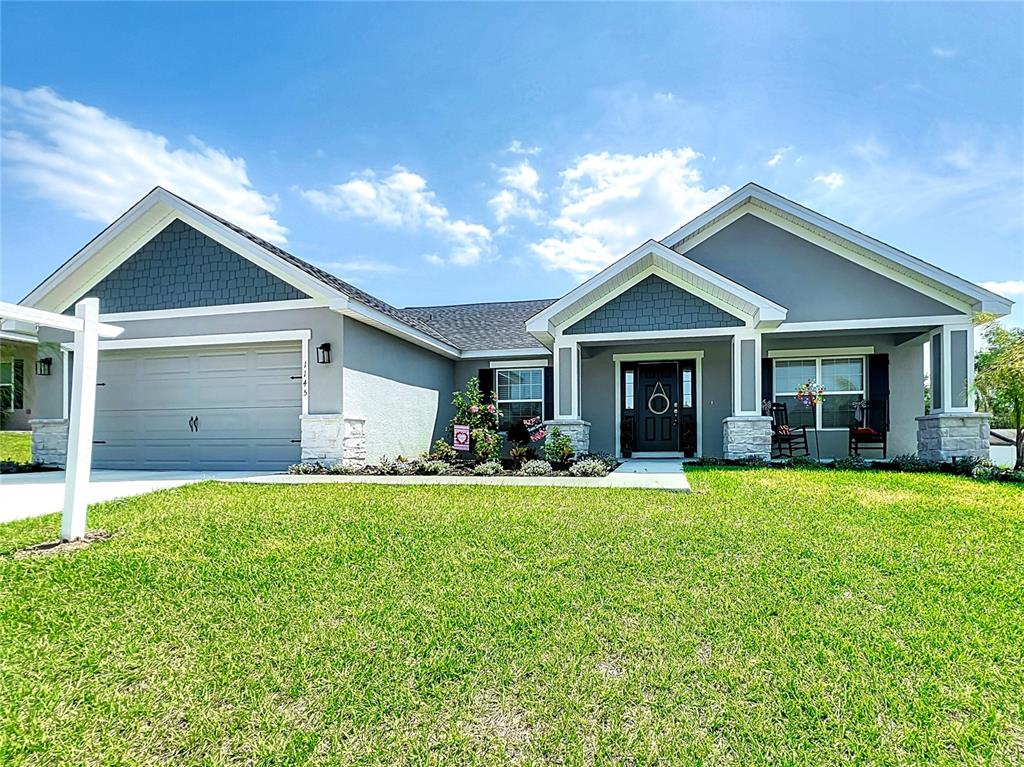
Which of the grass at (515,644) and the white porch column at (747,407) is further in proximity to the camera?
the white porch column at (747,407)

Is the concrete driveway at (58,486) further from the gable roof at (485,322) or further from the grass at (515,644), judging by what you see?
the gable roof at (485,322)

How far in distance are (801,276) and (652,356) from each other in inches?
138

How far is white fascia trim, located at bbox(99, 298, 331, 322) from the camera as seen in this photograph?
9.28 meters

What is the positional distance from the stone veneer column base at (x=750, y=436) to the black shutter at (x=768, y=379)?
2381 mm

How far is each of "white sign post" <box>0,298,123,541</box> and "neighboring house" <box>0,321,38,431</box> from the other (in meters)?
10.9

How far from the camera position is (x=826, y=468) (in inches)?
366

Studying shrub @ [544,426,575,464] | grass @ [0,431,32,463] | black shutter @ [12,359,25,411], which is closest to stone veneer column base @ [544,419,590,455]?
shrub @ [544,426,575,464]

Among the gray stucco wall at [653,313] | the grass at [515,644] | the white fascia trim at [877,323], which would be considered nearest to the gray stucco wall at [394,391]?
the gray stucco wall at [653,313]

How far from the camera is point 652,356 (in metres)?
12.2

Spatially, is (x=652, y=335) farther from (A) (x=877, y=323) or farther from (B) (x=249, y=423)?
(B) (x=249, y=423)

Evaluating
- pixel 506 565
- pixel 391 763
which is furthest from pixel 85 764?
pixel 506 565

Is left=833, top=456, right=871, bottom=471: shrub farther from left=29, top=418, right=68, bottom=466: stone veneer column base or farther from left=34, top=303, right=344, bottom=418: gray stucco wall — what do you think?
left=29, top=418, right=68, bottom=466: stone veneer column base

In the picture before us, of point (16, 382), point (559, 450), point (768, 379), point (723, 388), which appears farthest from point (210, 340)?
point (768, 379)

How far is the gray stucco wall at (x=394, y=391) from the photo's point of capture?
9.67 meters
